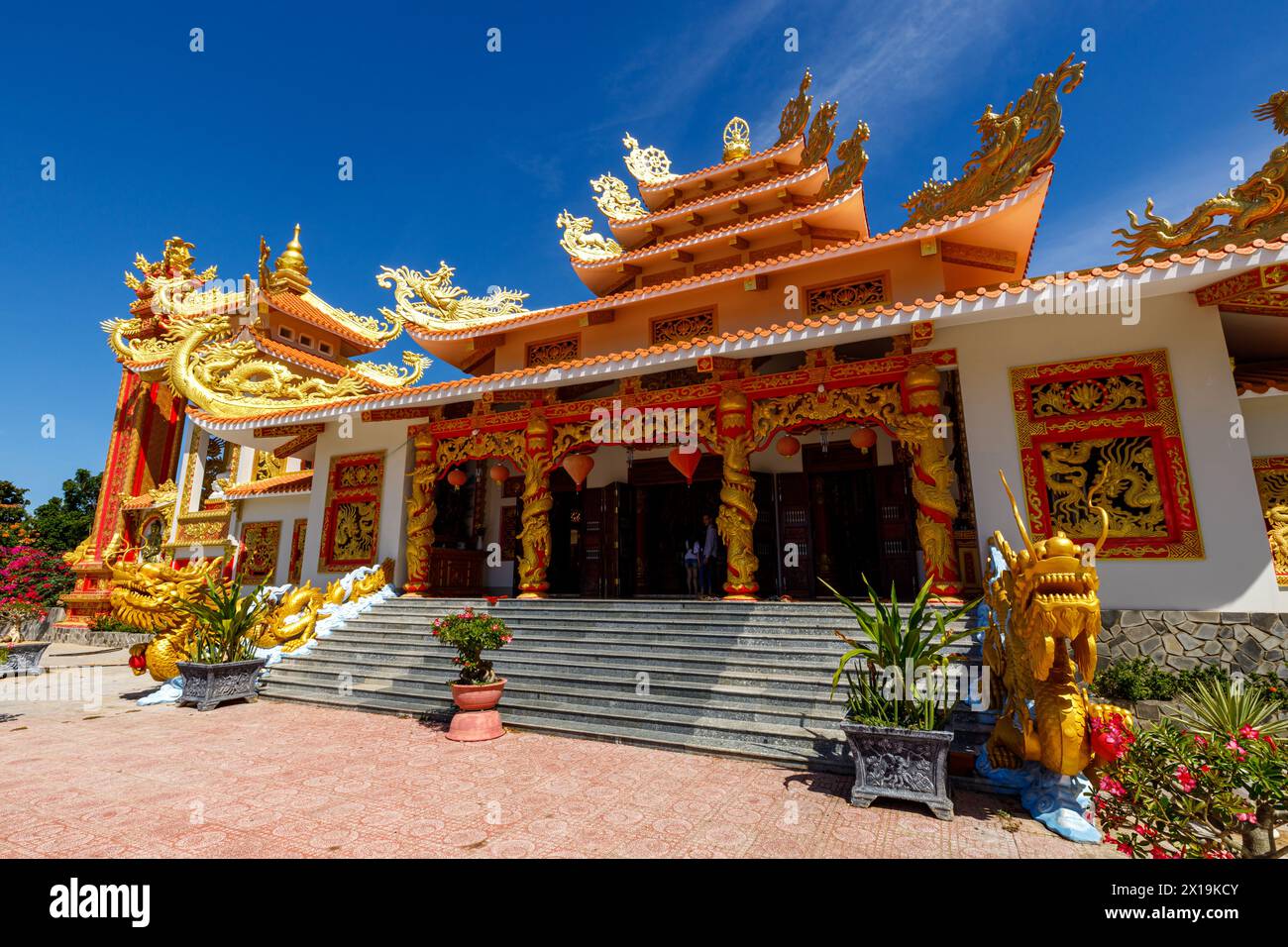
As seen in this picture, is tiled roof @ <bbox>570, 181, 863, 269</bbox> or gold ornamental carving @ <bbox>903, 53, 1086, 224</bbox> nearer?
gold ornamental carving @ <bbox>903, 53, 1086, 224</bbox>

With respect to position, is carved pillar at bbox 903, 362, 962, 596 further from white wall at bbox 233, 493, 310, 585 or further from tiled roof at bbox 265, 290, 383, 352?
tiled roof at bbox 265, 290, 383, 352

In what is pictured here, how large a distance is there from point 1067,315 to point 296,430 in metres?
12.9

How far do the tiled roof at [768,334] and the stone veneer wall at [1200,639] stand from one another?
10.8 ft

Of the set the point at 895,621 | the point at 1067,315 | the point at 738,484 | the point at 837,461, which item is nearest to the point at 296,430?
the point at 738,484

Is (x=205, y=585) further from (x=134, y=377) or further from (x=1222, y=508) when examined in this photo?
(x=134, y=377)

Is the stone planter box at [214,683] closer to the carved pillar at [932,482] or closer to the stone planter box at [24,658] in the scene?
the stone planter box at [24,658]

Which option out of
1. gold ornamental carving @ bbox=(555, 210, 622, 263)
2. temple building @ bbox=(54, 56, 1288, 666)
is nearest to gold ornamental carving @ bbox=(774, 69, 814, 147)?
temple building @ bbox=(54, 56, 1288, 666)

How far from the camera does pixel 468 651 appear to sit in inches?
225

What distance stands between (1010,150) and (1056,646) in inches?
276

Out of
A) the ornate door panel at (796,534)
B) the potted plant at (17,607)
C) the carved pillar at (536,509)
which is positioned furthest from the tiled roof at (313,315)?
the ornate door panel at (796,534)

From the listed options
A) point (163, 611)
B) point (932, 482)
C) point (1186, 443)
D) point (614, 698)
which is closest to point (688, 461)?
point (932, 482)

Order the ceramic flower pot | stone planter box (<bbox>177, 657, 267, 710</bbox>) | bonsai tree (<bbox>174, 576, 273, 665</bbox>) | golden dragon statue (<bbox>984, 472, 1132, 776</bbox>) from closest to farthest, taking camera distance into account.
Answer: golden dragon statue (<bbox>984, 472, 1132, 776</bbox>) → the ceramic flower pot → stone planter box (<bbox>177, 657, 267, 710</bbox>) → bonsai tree (<bbox>174, 576, 273, 665</bbox>)

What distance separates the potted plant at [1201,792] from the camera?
2342mm

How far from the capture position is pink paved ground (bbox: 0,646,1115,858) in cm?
303
